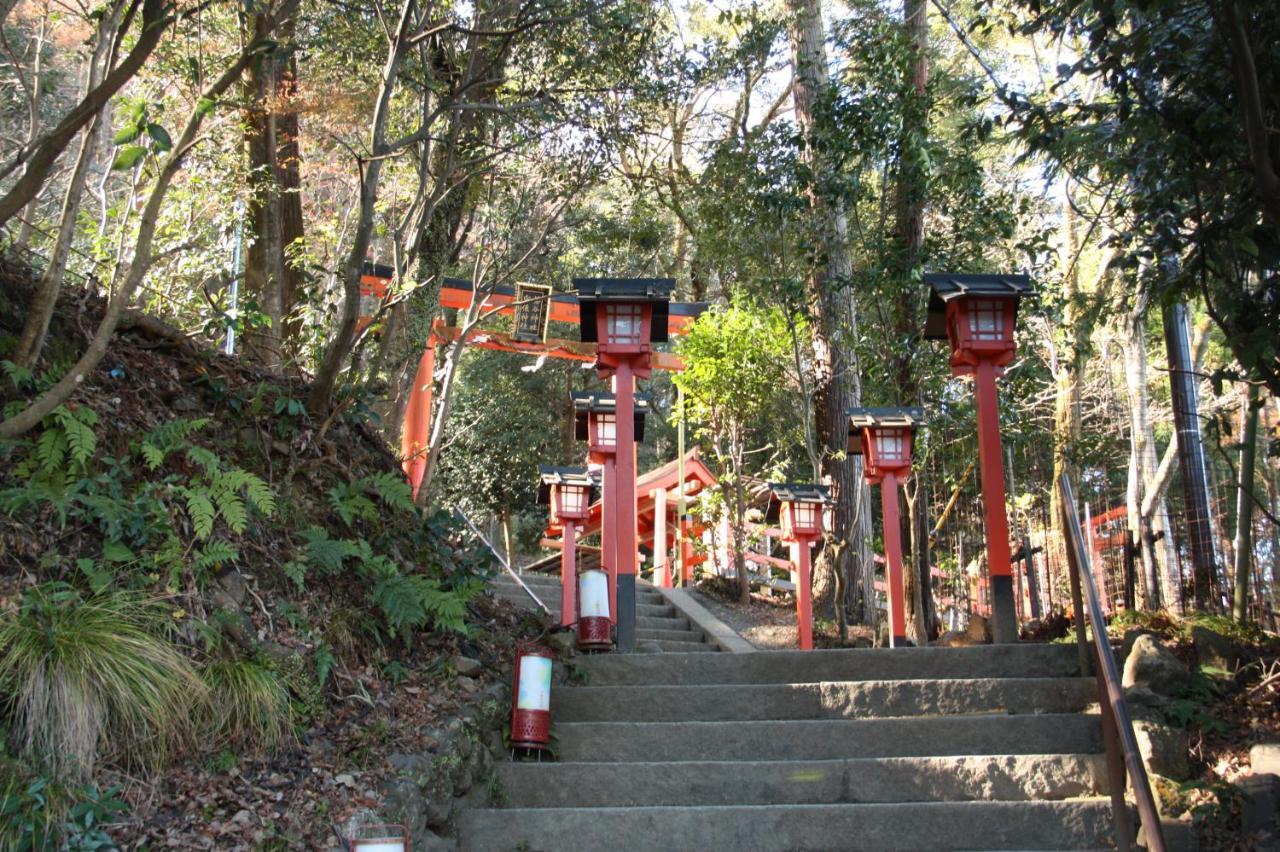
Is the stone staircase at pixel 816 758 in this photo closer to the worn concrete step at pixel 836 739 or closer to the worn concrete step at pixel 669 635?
the worn concrete step at pixel 836 739

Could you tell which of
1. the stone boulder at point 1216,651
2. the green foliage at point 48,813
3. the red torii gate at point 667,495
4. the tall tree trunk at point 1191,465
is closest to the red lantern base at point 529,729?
the green foliage at point 48,813

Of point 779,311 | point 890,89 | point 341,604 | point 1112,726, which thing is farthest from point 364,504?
point 779,311

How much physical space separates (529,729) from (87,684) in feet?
7.16

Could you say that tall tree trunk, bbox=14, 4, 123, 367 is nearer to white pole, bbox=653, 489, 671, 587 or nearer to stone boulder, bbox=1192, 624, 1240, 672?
stone boulder, bbox=1192, 624, 1240, 672

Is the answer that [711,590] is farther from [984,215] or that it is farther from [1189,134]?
[1189,134]

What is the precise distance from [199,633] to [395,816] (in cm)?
114

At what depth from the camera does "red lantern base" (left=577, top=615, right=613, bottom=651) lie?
6.86m

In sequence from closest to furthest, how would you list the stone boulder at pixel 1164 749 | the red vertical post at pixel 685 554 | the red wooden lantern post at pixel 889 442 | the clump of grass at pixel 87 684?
1. the clump of grass at pixel 87 684
2. the stone boulder at pixel 1164 749
3. the red wooden lantern post at pixel 889 442
4. the red vertical post at pixel 685 554

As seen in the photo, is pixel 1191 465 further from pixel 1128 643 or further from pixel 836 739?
pixel 836 739

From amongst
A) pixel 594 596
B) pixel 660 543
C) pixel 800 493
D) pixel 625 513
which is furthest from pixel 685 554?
pixel 594 596

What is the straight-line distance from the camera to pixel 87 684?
3939 millimetres

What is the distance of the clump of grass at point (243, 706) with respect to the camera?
438 cm

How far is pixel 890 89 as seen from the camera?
10438 millimetres

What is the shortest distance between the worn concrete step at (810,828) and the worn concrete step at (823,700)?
0.90 meters
